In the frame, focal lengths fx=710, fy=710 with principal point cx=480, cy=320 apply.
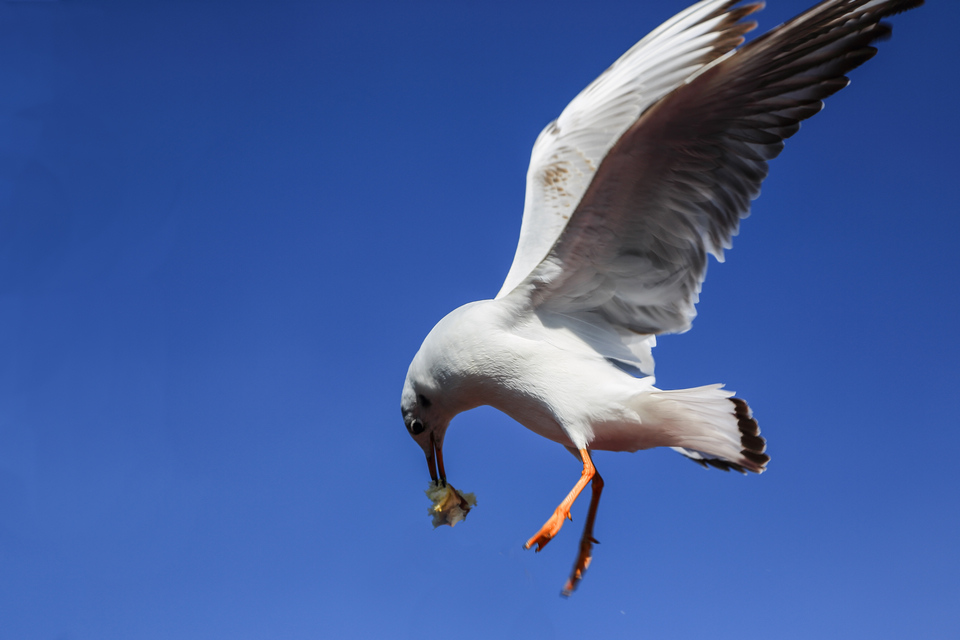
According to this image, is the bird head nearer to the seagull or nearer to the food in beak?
the seagull

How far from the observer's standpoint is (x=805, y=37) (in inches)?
91.0

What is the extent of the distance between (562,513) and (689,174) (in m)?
1.32

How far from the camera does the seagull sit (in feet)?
7.72

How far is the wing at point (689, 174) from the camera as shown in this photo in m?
2.31

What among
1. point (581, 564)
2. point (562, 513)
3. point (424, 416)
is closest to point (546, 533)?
point (562, 513)

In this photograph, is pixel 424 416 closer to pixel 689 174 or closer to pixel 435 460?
pixel 435 460

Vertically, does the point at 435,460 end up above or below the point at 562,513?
above

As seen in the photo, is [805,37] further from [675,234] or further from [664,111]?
[675,234]

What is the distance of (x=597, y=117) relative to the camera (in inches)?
148

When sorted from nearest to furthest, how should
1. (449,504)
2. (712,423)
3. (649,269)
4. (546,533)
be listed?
(546,533) < (712,423) < (649,269) < (449,504)

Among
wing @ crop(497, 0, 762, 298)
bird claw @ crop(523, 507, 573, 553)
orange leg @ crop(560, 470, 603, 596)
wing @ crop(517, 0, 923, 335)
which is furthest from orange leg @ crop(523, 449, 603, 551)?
wing @ crop(497, 0, 762, 298)

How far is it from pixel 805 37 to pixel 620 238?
0.92 metres

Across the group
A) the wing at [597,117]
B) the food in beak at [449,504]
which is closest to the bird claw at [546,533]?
the food in beak at [449,504]

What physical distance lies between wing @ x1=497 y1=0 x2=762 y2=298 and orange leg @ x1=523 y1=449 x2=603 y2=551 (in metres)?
0.90
